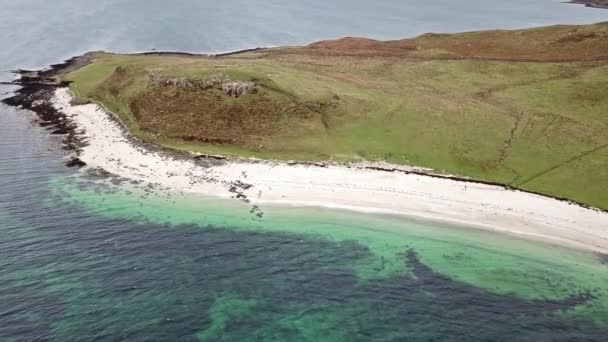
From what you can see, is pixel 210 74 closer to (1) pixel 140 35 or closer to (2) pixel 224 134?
(2) pixel 224 134

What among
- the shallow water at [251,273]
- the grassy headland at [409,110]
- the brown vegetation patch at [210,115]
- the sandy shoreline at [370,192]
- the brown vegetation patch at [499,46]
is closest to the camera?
the shallow water at [251,273]

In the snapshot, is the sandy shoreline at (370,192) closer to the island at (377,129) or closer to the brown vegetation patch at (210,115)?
the island at (377,129)

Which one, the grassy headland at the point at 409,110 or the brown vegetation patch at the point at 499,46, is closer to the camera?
the grassy headland at the point at 409,110

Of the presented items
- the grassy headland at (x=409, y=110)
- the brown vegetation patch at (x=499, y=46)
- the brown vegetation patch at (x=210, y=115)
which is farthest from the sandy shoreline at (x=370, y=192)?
the brown vegetation patch at (x=499, y=46)

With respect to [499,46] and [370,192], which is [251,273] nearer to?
[370,192]

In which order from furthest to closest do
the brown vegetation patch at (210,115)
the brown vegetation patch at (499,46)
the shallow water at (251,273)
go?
the brown vegetation patch at (499,46), the brown vegetation patch at (210,115), the shallow water at (251,273)

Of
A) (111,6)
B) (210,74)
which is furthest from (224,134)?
(111,6)
